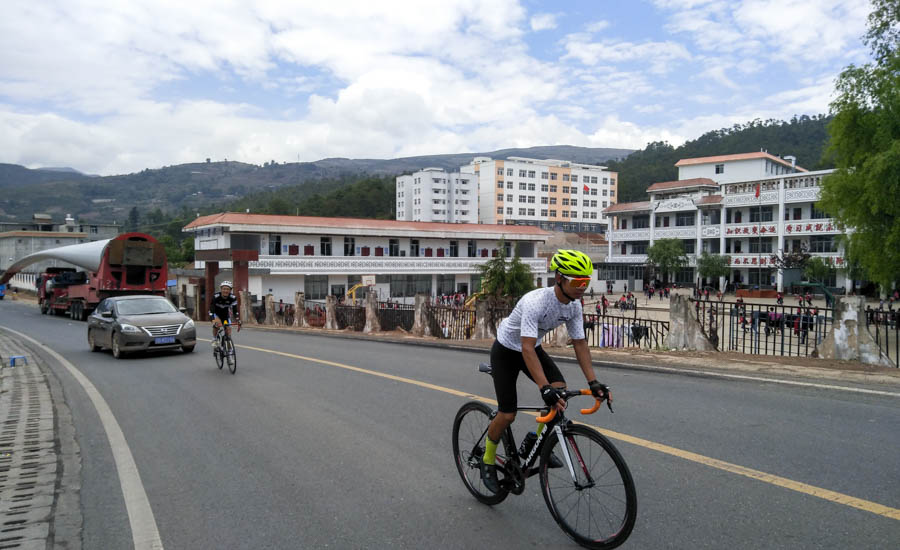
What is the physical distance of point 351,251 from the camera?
2066 inches

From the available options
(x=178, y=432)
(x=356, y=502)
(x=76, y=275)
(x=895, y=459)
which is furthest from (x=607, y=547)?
(x=76, y=275)

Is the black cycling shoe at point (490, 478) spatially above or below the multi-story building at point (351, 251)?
below

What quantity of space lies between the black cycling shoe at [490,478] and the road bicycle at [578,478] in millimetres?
38

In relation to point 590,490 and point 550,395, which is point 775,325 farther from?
point 550,395

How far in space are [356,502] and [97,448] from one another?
134 inches

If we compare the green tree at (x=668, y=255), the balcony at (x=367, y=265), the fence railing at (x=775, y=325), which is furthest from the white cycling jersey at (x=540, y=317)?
the green tree at (x=668, y=255)

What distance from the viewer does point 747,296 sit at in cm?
5184

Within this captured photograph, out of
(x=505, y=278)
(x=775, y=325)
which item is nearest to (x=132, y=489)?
(x=775, y=325)

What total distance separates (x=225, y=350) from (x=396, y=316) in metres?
11.5

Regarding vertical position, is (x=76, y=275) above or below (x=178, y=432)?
above

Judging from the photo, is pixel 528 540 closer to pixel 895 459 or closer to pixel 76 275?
pixel 895 459

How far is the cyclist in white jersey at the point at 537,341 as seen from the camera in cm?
386

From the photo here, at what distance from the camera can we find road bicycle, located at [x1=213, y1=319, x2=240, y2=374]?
36.4 ft

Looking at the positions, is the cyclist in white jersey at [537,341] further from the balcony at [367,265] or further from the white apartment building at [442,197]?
the white apartment building at [442,197]
